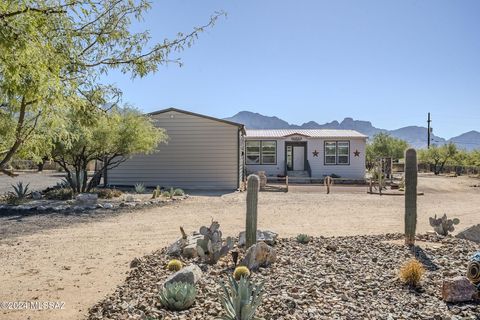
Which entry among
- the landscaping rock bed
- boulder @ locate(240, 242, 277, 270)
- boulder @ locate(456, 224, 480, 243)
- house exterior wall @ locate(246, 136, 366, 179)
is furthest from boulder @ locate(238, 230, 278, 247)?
house exterior wall @ locate(246, 136, 366, 179)

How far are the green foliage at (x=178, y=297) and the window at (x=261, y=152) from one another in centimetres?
2658

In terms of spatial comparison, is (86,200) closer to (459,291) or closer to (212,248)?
(212,248)

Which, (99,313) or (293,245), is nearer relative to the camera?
(99,313)

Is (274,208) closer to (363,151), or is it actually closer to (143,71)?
(143,71)

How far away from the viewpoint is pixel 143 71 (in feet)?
12.4

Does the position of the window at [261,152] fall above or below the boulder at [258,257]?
above

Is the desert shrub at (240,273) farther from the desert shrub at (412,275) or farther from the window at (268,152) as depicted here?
the window at (268,152)

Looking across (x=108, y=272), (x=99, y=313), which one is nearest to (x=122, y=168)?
(x=108, y=272)

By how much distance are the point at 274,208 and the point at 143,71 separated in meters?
11.7

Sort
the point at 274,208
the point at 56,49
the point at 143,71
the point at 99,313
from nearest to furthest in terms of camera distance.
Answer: the point at 56,49
the point at 143,71
the point at 99,313
the point at 274,208

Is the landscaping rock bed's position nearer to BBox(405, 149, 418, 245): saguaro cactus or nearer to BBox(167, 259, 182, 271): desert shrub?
BBox(167, 259, 182, 271): desert shrub

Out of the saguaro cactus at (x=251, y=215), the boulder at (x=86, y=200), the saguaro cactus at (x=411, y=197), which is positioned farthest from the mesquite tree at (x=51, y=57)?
the boulder at (x=86, y=200)

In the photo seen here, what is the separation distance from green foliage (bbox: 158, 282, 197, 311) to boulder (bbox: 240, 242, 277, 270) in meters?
1.48

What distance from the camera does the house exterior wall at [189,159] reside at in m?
22.7
